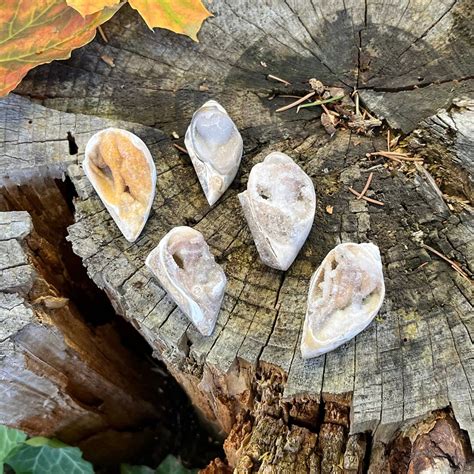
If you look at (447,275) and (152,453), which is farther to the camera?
(152,453)

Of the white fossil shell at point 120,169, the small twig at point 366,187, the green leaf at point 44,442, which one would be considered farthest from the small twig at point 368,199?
the green leaf at point 44,442

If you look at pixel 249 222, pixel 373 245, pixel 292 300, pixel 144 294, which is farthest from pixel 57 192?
pixel 373 245

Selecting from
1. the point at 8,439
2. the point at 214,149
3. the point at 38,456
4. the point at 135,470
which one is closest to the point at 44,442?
the point at 38,456

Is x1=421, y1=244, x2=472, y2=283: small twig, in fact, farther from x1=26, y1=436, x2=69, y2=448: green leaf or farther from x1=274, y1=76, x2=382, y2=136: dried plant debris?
x1=26, y1=436, x2=69, y2=448: green leaf

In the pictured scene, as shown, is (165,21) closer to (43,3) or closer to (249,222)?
(43,3)

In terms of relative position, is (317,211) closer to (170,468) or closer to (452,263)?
(452,263)

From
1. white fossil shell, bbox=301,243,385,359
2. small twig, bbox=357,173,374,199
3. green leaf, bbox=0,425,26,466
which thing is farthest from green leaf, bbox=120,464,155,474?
small twig, bbox=357,173,374,199

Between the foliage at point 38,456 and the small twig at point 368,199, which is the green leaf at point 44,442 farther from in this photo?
the small twig at point 368,199
